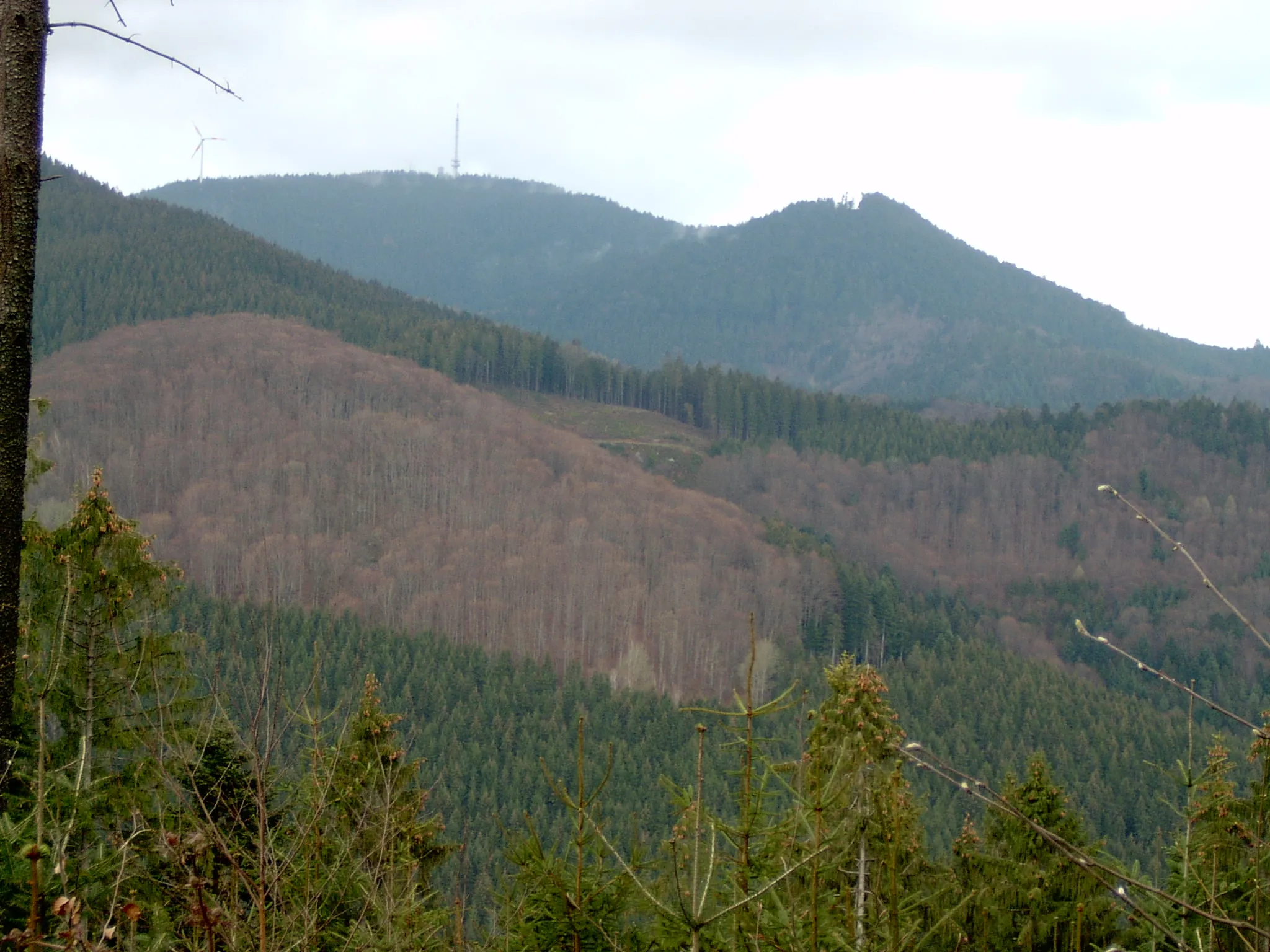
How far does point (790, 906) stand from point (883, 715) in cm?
758

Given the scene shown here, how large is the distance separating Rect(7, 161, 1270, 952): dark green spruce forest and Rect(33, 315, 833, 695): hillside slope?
4865 millimetres

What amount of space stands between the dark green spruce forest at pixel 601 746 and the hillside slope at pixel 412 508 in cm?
486

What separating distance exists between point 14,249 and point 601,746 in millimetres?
60231

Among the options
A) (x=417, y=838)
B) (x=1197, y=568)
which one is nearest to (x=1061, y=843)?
(x=1197, y=568)

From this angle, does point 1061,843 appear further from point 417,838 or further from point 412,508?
point 412,508

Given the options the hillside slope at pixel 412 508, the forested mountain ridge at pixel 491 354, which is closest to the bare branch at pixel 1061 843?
the hillside slope at pixel 412 508

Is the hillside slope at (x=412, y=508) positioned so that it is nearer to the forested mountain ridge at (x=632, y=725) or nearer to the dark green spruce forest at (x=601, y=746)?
the dark green spruce forest at (x=601, y=746)

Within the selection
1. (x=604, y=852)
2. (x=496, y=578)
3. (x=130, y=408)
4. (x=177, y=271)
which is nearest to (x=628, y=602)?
(x=496, y=578)

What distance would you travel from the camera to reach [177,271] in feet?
527

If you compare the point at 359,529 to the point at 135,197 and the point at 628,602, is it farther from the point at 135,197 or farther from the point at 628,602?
the point at 135,197

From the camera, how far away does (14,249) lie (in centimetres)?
520

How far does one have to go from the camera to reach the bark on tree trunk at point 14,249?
16.8ft

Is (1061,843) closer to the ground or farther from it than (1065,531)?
farther from it

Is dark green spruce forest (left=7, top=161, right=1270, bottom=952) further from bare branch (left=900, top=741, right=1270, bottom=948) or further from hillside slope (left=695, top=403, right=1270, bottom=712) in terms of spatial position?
hillside slope (left=695, top=403, right=1270, bottom=712)
